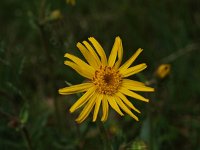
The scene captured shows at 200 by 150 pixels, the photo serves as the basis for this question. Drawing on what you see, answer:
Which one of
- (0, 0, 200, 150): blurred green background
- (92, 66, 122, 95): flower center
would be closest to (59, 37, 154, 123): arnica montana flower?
(92, 66, 122, 95): flower center

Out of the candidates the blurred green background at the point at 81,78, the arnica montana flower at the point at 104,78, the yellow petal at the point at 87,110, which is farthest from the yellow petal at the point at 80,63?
the blurred green background at the point at 81,78

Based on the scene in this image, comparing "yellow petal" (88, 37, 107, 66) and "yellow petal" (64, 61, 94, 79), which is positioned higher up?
"yellow petal" (88, 37, 107, 66)

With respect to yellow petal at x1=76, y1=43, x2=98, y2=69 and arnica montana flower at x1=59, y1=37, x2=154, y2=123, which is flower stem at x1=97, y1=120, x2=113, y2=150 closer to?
arnica montana flower at x1=59, y1=37, x2=154, y2=123

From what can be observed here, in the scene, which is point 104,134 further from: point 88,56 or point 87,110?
point 88,56

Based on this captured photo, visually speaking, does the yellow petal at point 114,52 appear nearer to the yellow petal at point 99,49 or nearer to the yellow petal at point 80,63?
the yellow petal at point 99,49

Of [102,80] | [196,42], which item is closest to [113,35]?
[196,42]

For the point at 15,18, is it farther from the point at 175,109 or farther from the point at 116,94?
the point at 116,94

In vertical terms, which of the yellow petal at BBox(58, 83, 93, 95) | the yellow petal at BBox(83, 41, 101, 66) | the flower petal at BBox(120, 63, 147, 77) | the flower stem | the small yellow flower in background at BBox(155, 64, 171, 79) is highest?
the small yellow flower in background at BBox(155, 64, 171, 79)
